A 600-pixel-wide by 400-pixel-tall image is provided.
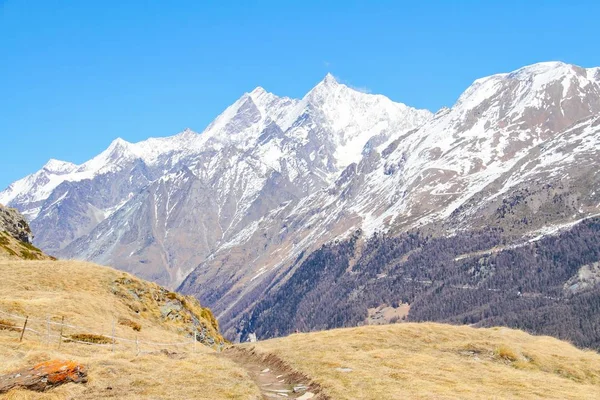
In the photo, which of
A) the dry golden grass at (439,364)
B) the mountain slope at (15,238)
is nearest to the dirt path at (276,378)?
the dry golden grass at (439,364)

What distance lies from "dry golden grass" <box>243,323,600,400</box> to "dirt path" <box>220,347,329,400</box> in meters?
0.66

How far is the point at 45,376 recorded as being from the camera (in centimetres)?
2512

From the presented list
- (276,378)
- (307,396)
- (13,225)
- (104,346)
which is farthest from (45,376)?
(13,225)

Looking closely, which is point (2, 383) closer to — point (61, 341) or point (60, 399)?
point (60, 399)

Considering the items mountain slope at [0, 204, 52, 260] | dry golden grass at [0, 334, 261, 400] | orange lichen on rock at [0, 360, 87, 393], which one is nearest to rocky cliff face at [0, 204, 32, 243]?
mountain slope at [0, 204, 52, 260]

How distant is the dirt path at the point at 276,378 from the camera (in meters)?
30.6

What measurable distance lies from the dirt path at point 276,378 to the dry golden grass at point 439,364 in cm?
66

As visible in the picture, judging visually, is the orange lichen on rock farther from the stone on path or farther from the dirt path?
the stone on path

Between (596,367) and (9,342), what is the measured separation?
44181mm

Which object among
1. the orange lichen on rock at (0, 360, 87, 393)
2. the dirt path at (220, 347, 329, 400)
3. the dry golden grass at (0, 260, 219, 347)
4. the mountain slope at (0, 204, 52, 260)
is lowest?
the orange lichen on rock at (0, 360, 87, 393)

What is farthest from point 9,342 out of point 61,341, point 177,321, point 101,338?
point 177,321

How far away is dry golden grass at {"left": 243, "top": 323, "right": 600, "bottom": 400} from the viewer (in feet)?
98.4

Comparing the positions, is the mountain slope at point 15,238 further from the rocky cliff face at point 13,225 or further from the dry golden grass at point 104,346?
the dry golden grass at point 104,346

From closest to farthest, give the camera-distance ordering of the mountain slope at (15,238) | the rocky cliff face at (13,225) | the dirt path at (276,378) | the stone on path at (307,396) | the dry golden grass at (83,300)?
1. the stone on path at (307,396)
2. the dirt path at (276,378)
3. the dry golden grass at (83,300)
4. the mountain slope at (15,238)
5. the rocky cliff face at (13,225)
